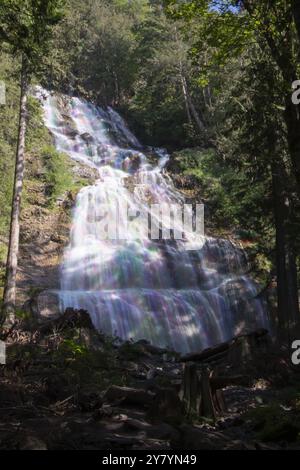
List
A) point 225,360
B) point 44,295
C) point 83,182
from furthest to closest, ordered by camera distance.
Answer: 1. point 83,182
2. point 44,295
3. point 225,360

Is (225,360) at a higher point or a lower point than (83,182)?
lower

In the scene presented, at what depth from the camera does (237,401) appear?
317 inches

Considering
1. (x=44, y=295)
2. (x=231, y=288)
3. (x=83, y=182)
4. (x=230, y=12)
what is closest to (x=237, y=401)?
(x=230, y=12)

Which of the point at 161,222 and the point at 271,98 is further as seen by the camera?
the point at 161,222

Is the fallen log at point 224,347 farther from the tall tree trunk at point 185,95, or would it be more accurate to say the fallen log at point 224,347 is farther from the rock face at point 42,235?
the tall tree trunk at point 185,95

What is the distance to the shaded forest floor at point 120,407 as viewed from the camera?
4812 mm

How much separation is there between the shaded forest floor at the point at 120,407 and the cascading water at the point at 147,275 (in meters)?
7.70

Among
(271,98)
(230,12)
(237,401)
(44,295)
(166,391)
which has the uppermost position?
(230,12)

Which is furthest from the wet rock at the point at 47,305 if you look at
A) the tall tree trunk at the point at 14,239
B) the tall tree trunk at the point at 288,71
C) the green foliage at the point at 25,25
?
the tall tree trunk at the point at 288,71

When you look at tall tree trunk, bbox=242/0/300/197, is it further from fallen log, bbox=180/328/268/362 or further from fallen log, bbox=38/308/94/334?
fallen log, bbox=38/308/94/334

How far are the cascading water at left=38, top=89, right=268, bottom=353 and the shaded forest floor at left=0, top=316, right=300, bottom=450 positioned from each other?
7705 millimetres

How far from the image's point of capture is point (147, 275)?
910 inches

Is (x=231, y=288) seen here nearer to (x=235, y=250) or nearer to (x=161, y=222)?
(x=235, y=250)

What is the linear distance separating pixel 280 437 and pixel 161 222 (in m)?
22.1
